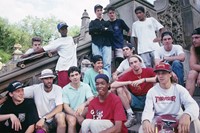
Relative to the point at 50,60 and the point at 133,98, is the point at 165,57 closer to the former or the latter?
the point at 133,98

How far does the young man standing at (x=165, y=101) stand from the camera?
3009 mm

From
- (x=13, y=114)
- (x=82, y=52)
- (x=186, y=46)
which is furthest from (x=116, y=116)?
(x=186, y=46)

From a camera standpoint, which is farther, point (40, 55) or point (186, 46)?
point (186, 46)

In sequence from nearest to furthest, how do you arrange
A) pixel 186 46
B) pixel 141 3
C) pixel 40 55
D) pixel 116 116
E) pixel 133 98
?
pixel 116 116
pixel 133 98
pixel 40 55
pixel 141 3
pixel 186 46

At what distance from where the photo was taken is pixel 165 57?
499cm

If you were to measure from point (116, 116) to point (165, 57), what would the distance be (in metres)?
2.26

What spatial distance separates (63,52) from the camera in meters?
5.08

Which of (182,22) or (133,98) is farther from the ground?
(182,22)

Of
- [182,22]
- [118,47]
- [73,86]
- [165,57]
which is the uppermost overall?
[182,22]

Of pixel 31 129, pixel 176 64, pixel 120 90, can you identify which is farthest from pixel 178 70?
pixel 31 129

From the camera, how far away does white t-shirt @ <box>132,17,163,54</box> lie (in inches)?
233

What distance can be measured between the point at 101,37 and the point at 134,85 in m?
2.02

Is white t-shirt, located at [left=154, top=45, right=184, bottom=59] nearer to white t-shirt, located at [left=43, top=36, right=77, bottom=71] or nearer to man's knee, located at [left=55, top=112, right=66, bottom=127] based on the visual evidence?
white t-shirt, located at [left=43, top=36, right=77, bottom=71]

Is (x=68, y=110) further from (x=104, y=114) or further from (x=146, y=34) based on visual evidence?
(x=146, y=34)
